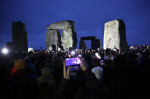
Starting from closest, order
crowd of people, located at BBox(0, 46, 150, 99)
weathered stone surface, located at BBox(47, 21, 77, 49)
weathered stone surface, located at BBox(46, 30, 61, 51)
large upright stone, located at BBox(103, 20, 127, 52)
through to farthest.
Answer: crowd of people, located at BBox(0, 46, 150, 99) → large upright stone, located at BBox(103, 20, 127, 52) → weathered stone surface, located at BBox(47, 21, 77, 49) → weathered stone surface, located at BBox(46, 30, 61, 51)

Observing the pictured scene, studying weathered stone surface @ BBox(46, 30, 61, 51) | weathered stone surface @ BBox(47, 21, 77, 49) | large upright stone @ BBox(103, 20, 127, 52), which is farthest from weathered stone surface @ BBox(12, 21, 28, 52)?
large upright stone @ BBox(103, 20, 127, 52)

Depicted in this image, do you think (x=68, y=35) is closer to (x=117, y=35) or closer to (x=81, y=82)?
(x=117, y=35)

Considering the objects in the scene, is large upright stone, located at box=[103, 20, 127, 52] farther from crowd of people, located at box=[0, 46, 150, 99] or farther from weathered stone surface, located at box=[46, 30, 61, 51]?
weathered stone surface, located at box=[46, 30, 61, 51]

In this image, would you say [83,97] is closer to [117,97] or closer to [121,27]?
[117,97]

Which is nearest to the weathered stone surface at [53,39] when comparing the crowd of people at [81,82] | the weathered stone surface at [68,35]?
the weathered stone surface at [68,35]

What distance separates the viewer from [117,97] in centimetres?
311

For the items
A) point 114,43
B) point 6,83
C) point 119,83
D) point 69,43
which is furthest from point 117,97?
point 69,43

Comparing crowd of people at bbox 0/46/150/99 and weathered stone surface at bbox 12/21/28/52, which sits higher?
weathered stone surface at bbox 12/21/28/52

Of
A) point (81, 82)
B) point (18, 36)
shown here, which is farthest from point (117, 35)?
point (18, 36)

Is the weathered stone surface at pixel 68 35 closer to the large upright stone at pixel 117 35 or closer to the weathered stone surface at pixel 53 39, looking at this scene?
the weathered stone surface at pixel 53 39

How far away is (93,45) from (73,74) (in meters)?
19.2

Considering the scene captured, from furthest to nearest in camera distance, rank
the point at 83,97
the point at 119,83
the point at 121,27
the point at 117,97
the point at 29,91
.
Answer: the point at 121,27, the point at 119,83, the point at 117,97, the point at 29,91, the point at 83,97

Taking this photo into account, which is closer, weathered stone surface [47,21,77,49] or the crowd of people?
the crowd of people

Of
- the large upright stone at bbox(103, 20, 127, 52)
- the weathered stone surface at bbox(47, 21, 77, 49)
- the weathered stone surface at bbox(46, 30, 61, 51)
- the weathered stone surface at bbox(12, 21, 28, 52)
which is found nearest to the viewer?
the large upright stone at bbox(103, 20, 127, 52)
